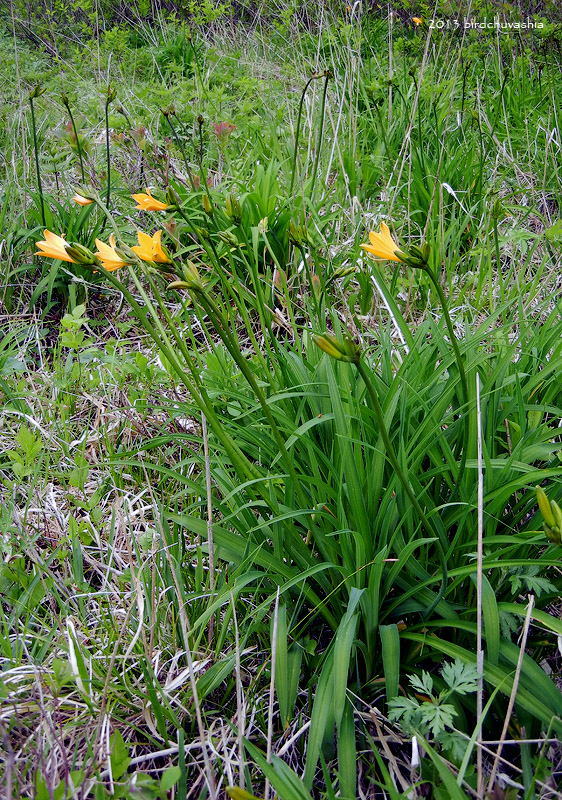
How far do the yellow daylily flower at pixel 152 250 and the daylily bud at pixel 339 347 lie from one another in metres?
0.54

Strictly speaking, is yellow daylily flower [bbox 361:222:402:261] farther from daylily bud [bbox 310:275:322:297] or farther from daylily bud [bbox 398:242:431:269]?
daylily bud [bbox 310:275:322:297]

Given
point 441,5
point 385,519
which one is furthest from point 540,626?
point 441,5

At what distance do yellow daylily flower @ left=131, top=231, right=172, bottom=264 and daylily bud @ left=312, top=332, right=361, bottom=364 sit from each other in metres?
0.54

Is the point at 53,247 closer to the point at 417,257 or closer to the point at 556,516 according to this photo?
the point at 417,257

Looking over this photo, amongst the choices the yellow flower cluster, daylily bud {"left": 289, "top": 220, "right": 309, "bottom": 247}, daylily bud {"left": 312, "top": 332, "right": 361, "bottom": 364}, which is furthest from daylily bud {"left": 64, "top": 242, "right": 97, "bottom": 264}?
daylily bud {"left": 289, "top": 220, "right": 309, "bottom": 247}

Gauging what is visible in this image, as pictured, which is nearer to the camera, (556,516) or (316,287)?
(556,516)

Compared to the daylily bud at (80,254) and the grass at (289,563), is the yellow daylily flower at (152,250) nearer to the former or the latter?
the grass at (289,563)

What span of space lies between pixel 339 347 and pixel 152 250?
60 cm

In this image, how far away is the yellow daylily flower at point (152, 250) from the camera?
4.10 feet

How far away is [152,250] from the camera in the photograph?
1.26m

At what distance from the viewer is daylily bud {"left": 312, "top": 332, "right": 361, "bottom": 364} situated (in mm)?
837

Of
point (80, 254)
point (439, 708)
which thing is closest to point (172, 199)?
point (80, 254)

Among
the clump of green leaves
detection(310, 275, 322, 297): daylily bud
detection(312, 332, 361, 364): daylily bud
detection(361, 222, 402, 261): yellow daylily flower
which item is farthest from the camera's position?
detection(310, 275, 322, 297): daylily bud

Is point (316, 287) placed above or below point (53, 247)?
below
